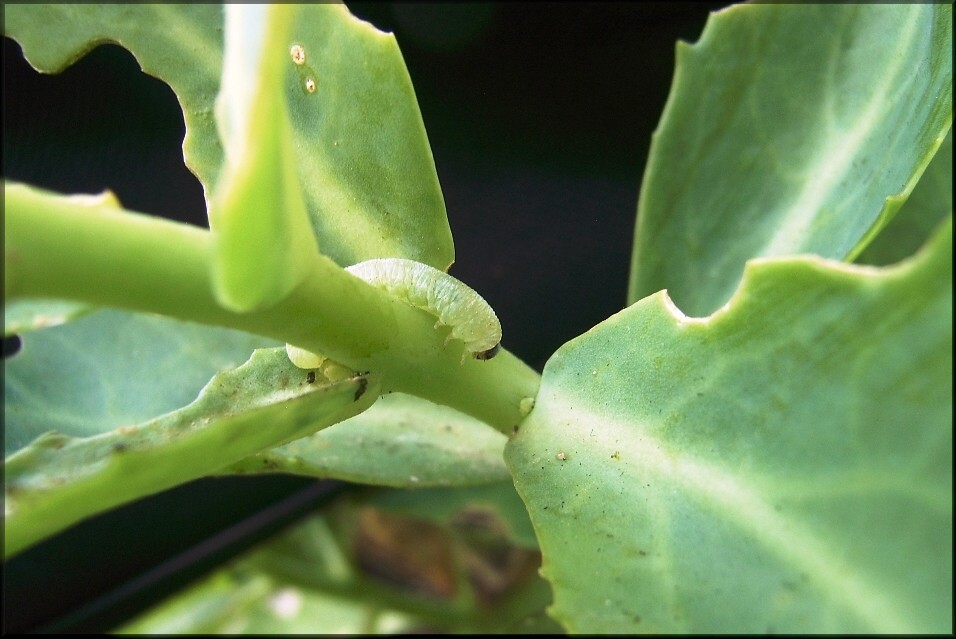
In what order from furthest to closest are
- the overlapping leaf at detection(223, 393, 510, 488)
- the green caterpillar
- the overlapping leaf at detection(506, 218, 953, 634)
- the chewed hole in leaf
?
the chewed hole in leaf < the overlapping leaf at detection(223, 393, 510, 488) < the green caterpillar < the overlapping leaf at detection(506, 218, 953, 634)

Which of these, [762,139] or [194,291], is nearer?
[194,291]

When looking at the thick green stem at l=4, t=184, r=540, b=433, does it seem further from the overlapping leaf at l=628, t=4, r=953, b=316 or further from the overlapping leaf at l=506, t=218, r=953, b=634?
the overlapping leaf at l=628, t=4, r=953, b=316

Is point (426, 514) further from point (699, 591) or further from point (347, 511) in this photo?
point (699, 591)

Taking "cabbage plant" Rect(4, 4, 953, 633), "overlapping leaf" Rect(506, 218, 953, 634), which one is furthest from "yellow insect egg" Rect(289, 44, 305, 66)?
"overlapping leaf" Rect(506, 218, 953, 634)

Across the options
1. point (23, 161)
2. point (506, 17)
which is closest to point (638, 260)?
point (506, 17)

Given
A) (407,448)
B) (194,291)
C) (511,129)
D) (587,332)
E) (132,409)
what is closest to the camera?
(194,291)

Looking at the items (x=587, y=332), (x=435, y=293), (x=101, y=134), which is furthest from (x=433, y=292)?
(x=101, y=134)

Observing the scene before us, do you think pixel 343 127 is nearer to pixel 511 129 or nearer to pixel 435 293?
pixel 435 293
